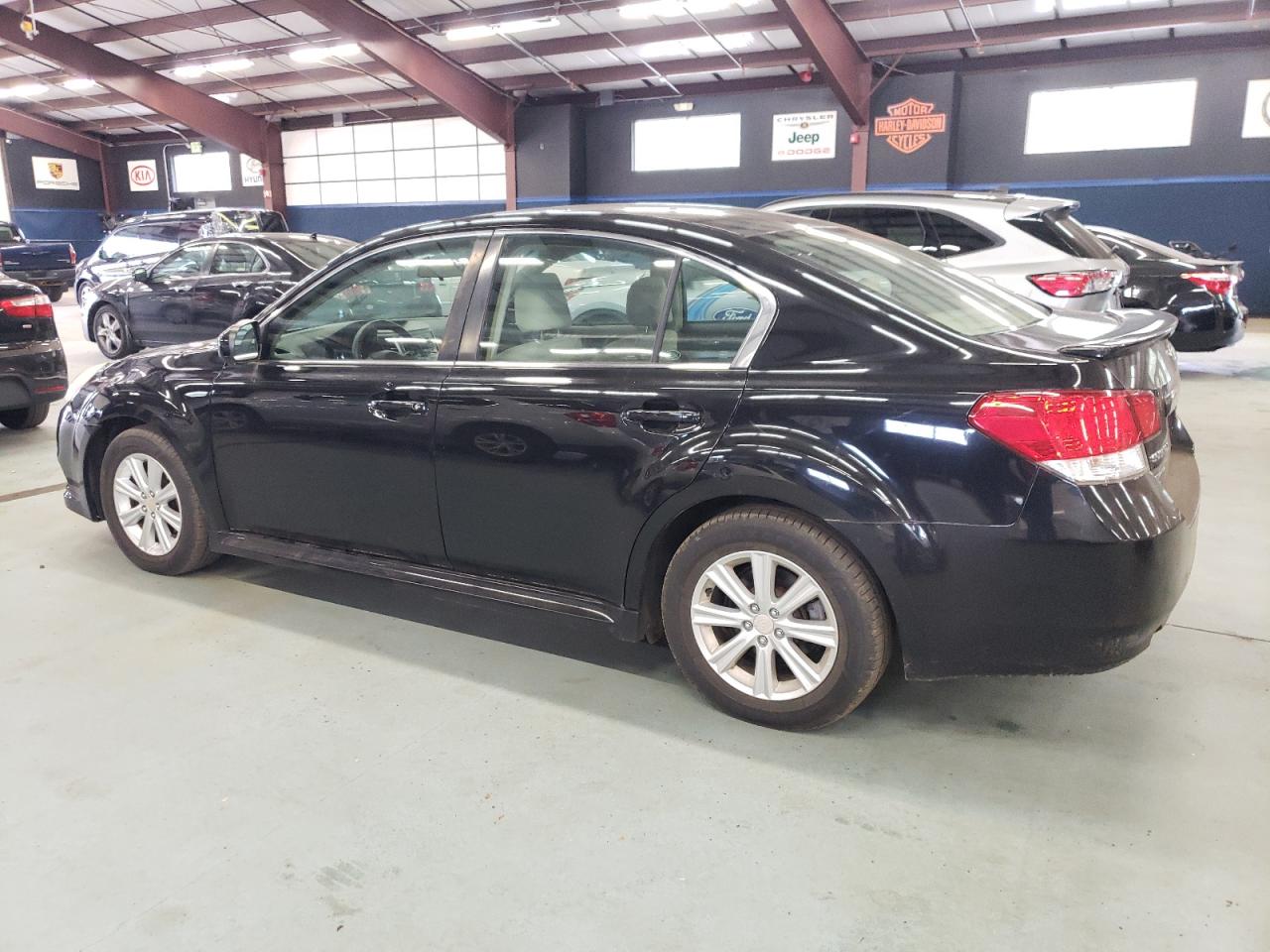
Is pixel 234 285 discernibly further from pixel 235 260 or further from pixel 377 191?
pixel 377 191

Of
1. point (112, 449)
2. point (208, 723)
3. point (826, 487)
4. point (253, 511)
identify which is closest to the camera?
point (826, 487)

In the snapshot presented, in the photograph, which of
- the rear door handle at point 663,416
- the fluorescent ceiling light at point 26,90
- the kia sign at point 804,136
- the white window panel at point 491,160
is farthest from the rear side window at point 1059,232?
the fluorescent ceiling light at point 26,90

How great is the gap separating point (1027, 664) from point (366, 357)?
2186 millimetres

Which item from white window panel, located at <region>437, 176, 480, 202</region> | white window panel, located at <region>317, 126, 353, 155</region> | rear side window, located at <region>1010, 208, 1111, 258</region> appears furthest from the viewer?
white window panel, located at <region>317, 126, 353, 155</region>

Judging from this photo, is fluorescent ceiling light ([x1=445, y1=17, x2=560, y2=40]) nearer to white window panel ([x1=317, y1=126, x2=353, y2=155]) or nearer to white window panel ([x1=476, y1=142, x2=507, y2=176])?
white window panel ([x1=476, y1=142, x2=507, y2=176])

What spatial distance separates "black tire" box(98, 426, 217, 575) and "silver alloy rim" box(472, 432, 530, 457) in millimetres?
1370

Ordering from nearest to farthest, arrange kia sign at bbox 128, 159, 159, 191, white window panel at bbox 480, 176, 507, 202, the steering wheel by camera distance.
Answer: the steering wheel < white window panel at bbox 480, 176, 507, 202 < kia sign at bbox 128, 159, 159, 191

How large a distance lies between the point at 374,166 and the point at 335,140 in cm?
129

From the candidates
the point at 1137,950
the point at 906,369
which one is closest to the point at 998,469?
the point at 906,369

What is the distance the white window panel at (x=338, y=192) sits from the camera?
77.3 ft

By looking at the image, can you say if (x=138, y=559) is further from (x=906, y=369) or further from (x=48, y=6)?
(x=48, y=6)

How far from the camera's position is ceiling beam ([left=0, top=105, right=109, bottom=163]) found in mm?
25828

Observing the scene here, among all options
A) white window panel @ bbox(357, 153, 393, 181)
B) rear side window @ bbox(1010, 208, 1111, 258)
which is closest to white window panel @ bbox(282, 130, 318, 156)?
white window panel @ bbox(357, 153, 393, 181)

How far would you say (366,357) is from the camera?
10.5 feet
